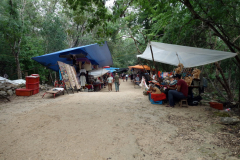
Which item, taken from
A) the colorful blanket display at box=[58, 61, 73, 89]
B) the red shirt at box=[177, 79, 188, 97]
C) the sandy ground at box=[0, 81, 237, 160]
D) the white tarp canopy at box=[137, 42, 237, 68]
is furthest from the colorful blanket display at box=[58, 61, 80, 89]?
the red shirt at box=[177, 79, 188, 97]

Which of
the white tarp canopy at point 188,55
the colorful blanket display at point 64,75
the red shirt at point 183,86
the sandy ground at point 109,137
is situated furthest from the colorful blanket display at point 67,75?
the red shirt at point 183,86

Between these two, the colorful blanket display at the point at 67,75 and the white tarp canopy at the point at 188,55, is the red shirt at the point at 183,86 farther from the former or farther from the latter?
the colorful blanket display at the point at 67,75

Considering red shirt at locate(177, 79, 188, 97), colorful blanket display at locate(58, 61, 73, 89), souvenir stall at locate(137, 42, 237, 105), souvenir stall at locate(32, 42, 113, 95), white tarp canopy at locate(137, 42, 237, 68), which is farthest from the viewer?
souvenir stall at locate(32, 42, 113, 95)

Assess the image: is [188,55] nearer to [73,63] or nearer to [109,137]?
[109,137]

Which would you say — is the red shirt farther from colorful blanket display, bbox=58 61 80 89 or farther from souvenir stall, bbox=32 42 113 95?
colorful blanket display, bbox=58 61 80 89

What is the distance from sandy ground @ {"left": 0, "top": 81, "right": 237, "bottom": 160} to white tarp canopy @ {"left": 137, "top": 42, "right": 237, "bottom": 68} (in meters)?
2.11

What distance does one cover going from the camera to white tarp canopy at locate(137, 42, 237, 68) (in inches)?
178

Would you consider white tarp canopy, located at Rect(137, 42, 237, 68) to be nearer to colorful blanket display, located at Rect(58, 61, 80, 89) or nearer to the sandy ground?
the sandy ground

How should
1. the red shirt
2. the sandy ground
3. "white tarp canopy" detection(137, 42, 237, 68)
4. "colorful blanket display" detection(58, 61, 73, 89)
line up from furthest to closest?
"colorful blanket display" detection(58, 61, 73, 89) → the red shirt → "white tarp canopy" detection(137, 42, 237, 68) → the sandy ground

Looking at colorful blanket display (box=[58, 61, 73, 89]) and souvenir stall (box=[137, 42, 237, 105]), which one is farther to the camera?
colorful blanket display (box=[58, 61, 73, 89])

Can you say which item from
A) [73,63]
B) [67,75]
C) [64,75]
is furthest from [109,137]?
[73,63]

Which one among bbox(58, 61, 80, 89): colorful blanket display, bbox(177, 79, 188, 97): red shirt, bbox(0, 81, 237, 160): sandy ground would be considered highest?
bbox(58, 61, 80, 89): colorful blanket display

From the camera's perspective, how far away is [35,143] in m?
2.52

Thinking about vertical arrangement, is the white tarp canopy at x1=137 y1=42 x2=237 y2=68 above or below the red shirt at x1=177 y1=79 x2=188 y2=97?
above
